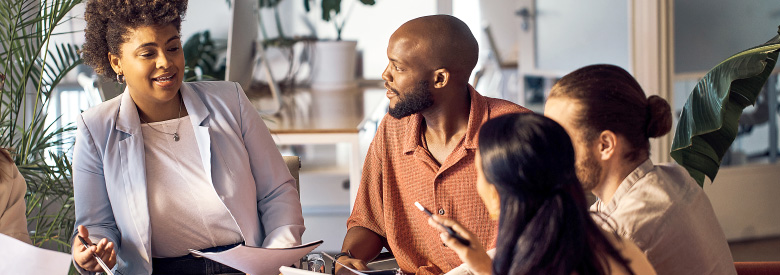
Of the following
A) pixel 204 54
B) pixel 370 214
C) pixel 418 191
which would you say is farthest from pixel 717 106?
pixel 204 54

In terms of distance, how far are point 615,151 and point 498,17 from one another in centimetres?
666

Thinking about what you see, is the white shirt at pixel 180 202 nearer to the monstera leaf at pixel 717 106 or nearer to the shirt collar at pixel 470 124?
the shirt collar at pixel 470 124

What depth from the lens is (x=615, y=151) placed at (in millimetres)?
1365

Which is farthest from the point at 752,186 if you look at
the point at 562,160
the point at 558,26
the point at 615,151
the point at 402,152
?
the point at 562,160

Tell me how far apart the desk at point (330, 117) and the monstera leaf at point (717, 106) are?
151 cm

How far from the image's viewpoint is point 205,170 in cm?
183

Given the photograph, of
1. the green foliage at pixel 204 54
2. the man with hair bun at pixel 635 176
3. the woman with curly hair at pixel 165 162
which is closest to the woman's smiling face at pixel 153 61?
the woman with curly hair at pixel 165 162

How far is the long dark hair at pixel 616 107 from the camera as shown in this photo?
134 cm

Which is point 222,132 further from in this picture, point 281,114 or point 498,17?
point 498,17

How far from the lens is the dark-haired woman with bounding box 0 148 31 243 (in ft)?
5.50

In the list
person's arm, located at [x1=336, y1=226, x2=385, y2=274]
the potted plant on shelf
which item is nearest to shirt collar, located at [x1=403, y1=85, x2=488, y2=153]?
person's arm, located at [x1=336, y1=226, x2=385, y2=274]

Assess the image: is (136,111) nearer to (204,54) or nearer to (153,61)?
(153,61)

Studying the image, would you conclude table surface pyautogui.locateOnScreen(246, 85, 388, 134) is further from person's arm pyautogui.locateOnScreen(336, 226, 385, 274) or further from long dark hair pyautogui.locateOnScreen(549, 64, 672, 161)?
long dark hair pyautogui.locateOnScreen(549, 64, 672, 161)

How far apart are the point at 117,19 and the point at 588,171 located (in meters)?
1.11
